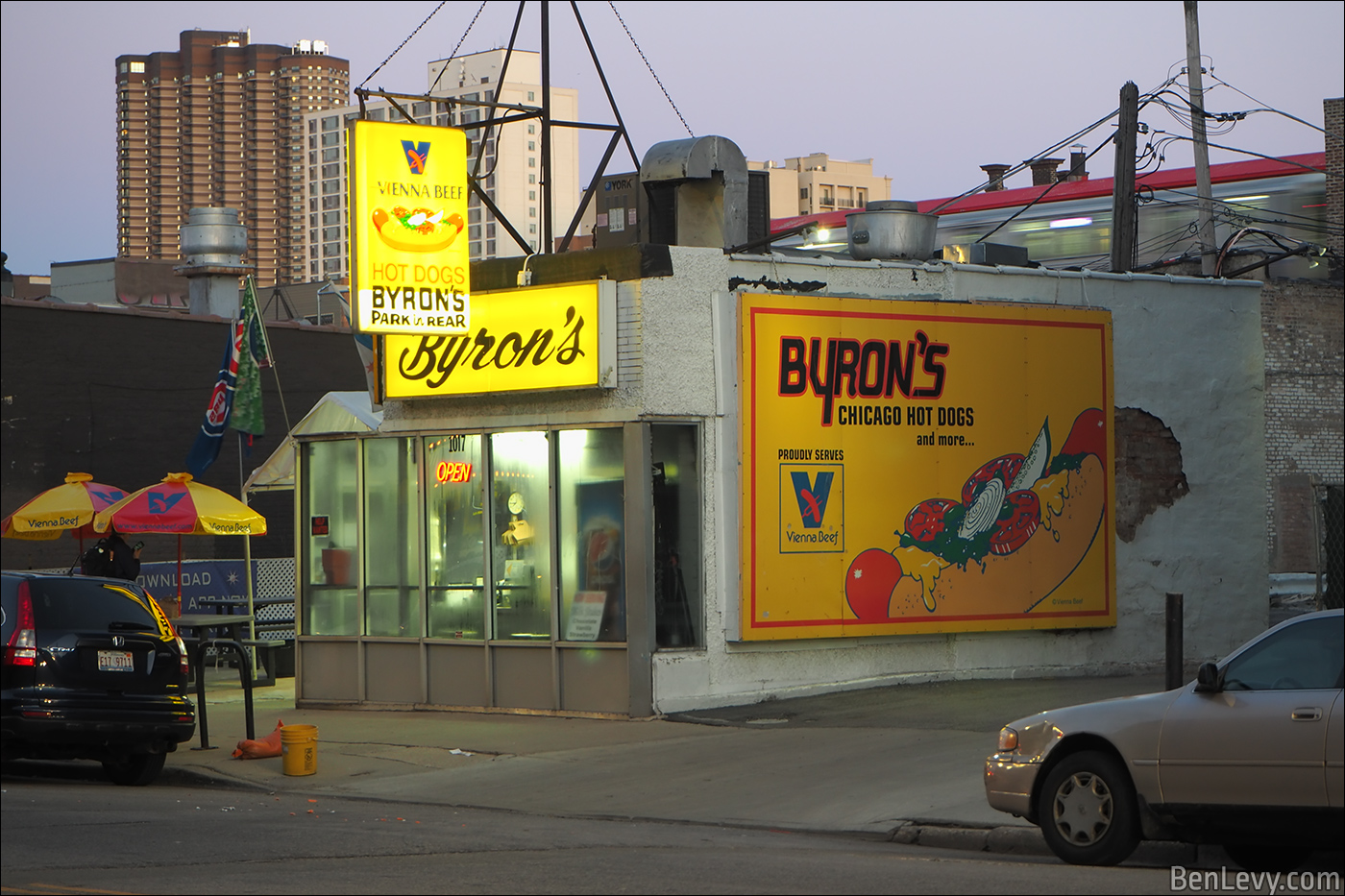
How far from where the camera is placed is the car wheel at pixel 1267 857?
855 centimetres

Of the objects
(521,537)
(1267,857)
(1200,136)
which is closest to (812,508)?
(521,537)

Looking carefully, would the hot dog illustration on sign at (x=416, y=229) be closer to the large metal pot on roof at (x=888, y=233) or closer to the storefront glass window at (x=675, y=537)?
the storefront glass window at (x=675, y=537)

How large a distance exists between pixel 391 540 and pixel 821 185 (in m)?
108

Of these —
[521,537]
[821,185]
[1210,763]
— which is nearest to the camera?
[1210,763]

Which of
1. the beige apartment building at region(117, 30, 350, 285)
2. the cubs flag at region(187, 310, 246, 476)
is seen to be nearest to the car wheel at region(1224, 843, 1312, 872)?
the cubs flag at region(187, 310, 246, 476)

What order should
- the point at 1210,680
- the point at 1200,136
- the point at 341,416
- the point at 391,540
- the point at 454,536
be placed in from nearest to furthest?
the point at 1210,680 < the point at 454,536 < the point at 391,540 < the point at 341,416 < the point at 1200,136

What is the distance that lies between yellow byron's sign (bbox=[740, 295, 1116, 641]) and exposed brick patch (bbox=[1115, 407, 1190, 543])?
30cm

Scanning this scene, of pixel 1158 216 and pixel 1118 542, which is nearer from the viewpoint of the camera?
pixel 1118 542

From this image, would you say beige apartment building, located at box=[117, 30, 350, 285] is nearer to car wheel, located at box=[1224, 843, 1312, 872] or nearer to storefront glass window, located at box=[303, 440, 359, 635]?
storefront glass window, located at box=[303, 440, 359, 635]

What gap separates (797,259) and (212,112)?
6656 inches

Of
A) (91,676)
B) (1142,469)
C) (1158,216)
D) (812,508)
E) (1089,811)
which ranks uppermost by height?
(1158,216)

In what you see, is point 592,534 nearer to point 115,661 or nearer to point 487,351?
point 487,351

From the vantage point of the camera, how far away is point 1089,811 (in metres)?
8.57

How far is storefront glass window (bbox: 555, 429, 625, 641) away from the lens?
50.0 feet
